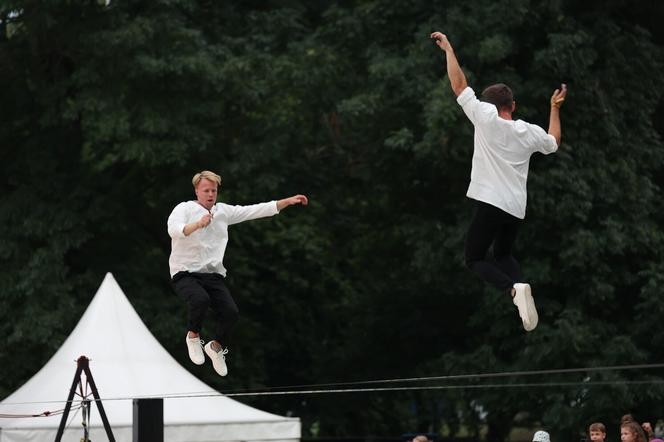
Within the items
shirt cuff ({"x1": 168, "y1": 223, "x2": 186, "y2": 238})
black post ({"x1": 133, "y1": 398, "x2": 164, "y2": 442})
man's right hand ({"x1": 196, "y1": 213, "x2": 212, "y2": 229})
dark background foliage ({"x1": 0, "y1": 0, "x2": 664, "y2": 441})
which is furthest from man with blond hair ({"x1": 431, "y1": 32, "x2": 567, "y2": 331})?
dark background foliage ({"x1": 0, "y1": 0, "x2": 664, "y2": 441})

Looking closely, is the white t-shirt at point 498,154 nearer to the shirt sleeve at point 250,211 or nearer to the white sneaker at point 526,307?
the white sneaker at point 526,307

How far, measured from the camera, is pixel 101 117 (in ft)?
57.0

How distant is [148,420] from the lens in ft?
28.4

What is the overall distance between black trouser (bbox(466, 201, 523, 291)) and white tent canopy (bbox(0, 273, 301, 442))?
578 centimetres

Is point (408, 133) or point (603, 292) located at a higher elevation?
point (408, 133)

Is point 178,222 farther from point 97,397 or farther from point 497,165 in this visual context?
point 97,397

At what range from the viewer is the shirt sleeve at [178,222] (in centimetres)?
837

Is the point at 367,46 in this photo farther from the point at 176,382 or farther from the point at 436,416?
the point at 436,416

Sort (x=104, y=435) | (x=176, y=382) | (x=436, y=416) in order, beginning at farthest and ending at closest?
(x=436, y=416) < (x=176, y=382) < (x=104, y=435)

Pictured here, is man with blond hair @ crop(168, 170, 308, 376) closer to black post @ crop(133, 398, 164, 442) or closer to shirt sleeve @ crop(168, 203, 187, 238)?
shirt sleeve @ crop(168, 203, 187, 238)

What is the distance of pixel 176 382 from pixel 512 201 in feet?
21.9

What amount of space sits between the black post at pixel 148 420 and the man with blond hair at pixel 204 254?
1.39 ft

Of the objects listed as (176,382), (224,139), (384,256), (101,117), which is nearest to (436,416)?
(384,256)

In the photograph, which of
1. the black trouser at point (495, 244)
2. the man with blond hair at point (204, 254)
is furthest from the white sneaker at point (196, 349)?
the black trouser at point (495, 244)
